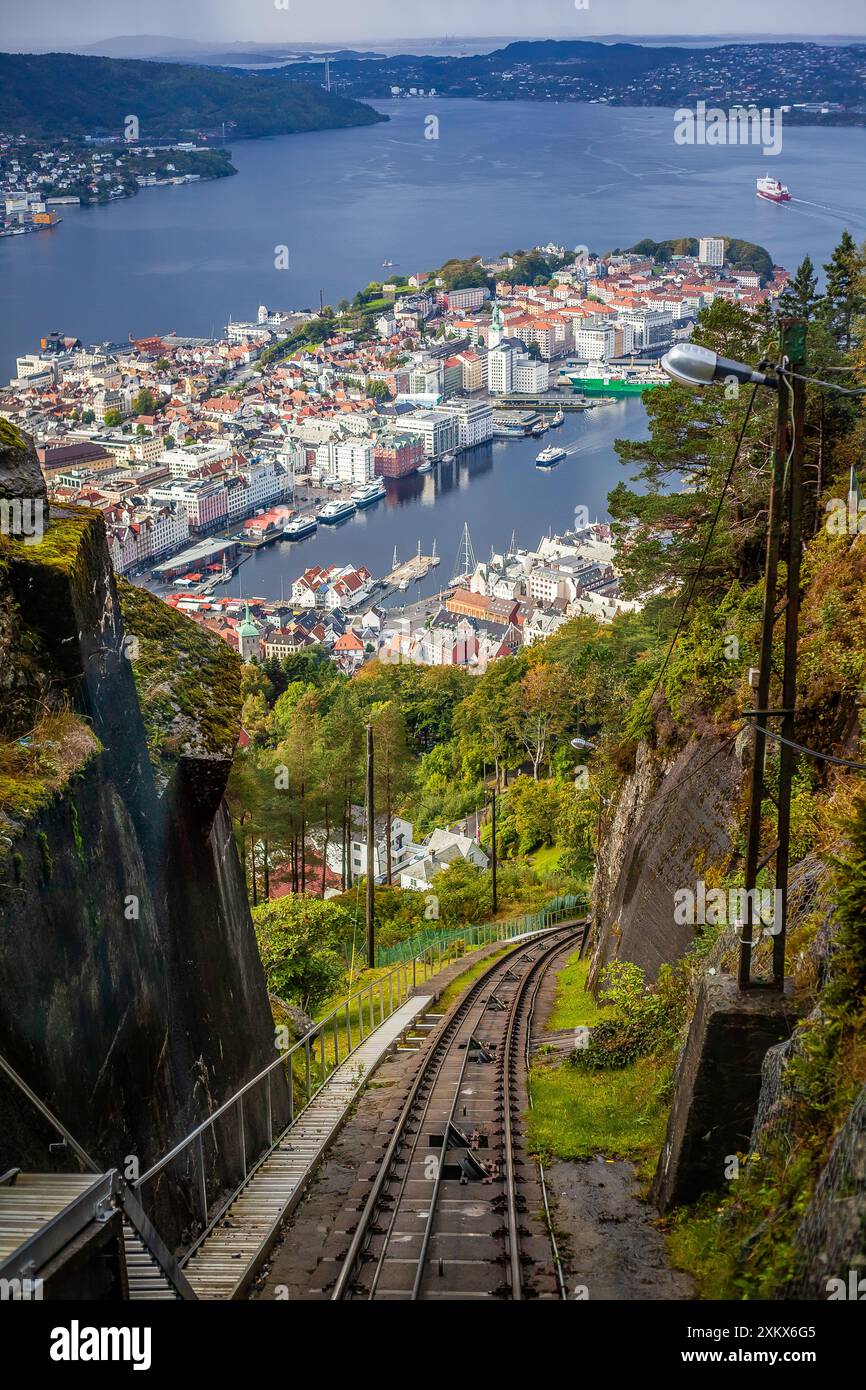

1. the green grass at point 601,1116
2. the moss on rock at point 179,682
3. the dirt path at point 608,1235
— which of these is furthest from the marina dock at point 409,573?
the dirt path at point 608,1235

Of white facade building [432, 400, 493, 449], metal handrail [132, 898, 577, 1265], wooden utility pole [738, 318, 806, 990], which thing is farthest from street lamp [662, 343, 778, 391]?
white facade building [432, 400, 493, 449]

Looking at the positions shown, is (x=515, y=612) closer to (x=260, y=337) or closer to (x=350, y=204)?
(x=260, y=337)

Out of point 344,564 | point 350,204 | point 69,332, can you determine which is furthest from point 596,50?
point 344,564

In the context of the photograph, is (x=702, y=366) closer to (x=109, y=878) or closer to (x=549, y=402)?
(x=109, y=878)

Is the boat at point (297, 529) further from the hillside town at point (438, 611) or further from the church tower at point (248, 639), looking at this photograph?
the church tower at point (248, 639)

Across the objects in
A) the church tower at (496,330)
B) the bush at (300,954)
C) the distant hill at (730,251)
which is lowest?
the bush at (300,954)

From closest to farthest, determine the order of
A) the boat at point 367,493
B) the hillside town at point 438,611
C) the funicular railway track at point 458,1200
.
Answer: the funicular railway track at point 458,1200 < the hillside town at point 438,611 < the boat at point 367,493

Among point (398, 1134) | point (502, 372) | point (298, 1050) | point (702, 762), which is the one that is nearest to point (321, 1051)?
point (298, 1050)
